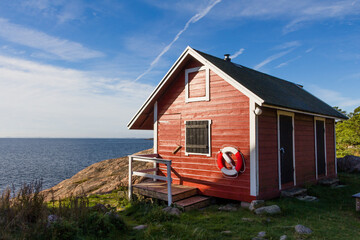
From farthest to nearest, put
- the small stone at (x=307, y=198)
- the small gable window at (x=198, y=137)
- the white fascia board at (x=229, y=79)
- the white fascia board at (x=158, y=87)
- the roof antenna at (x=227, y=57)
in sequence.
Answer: the roof antenna at (x=227, y=57), the white fascia board at (x=158, y=87), the small gable window at (x=198, y=137), the small stone at (x=307, y=198), the white fascia board at (x=229, y=79)

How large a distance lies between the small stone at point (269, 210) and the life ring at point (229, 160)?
1380 mm

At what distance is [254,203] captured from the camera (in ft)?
24.7

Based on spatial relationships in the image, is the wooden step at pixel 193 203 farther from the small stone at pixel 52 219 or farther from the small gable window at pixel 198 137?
the small stone at pixel 52 219

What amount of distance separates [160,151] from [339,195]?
272 inches

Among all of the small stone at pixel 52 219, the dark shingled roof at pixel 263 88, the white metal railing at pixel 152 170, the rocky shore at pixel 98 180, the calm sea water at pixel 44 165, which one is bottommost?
the calm sea water at pixel 44 165

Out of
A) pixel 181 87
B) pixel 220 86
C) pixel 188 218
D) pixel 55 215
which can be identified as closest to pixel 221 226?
pixel 188 218

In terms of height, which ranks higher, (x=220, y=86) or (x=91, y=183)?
(x=220, y=86)

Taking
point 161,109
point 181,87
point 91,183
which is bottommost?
point 91,183

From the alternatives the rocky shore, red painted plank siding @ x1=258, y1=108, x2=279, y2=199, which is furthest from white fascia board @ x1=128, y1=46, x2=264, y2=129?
the rocky shore

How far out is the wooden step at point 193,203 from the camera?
7.91m

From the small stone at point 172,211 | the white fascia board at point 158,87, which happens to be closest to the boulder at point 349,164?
the white fascia board at point 158,87

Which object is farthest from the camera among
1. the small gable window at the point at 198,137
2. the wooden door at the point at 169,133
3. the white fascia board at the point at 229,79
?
the wooden door at the point at 169,133

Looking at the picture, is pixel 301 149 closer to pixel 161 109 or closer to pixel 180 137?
pixel 180 137

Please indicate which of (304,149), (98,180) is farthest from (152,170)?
(304,149)
